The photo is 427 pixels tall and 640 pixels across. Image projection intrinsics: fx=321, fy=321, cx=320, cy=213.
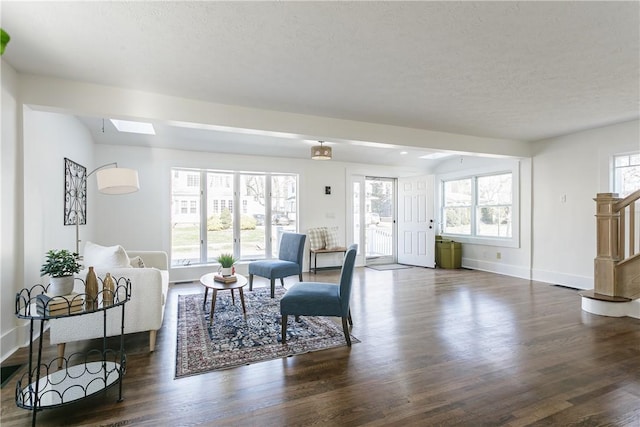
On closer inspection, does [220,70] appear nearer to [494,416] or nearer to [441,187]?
[494,416]

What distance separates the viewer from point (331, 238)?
6.61m

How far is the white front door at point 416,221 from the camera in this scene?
22.2 ft

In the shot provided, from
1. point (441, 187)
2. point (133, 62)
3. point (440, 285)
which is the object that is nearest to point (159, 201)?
point (133, 62)

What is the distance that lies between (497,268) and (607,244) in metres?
2.32

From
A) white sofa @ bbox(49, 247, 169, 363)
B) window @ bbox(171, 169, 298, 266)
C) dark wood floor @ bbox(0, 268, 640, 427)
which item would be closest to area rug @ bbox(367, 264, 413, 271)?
window @ bbox(171, 169, 298, 266)

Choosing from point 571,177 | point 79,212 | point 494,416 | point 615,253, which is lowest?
point 494,416

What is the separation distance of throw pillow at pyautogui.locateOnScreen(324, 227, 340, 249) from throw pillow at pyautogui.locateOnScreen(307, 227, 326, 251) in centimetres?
9

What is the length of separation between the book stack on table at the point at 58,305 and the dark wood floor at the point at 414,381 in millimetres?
621

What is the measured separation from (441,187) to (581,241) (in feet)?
9.91

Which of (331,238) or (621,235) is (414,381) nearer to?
(621,235)

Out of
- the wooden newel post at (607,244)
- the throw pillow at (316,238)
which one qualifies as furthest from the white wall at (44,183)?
the wooden newel post at (607,244)

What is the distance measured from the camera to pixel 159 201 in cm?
530

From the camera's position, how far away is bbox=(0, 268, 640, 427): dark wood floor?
1872 mm

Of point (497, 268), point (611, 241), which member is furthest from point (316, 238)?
point (611, 241)
